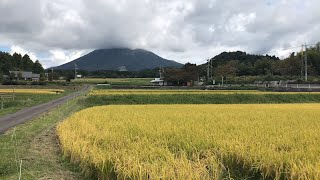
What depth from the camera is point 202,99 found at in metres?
35.4

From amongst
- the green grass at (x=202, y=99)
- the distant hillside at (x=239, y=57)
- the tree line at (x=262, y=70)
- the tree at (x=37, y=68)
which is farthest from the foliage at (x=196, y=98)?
the tree at (x=37, y=68)

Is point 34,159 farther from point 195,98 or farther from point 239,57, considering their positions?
point 239,57

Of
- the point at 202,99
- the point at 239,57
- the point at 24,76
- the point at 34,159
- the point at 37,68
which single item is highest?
the point at 239,57

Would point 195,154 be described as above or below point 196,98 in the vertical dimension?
above

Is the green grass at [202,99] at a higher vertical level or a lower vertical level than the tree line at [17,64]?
lower

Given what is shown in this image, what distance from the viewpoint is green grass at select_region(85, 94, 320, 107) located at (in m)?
33.5

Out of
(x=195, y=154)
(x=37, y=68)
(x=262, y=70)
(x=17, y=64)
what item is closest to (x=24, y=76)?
(x=17, y=64)

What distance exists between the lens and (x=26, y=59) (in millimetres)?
121812

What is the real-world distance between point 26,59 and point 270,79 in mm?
76059

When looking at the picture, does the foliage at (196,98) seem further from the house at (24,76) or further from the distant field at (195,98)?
the house at (24,76)

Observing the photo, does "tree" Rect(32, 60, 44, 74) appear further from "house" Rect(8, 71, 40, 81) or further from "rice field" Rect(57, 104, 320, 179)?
"rice field" Rect(57, 104, 320, 179)

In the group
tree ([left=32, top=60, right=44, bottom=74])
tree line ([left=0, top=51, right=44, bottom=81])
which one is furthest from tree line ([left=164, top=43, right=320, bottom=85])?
tree ([left=32, top=60, right=44, bottom=74])

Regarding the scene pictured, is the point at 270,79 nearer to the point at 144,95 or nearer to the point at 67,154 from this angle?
the point at 144,95

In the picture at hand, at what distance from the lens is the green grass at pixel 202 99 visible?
33503mm
